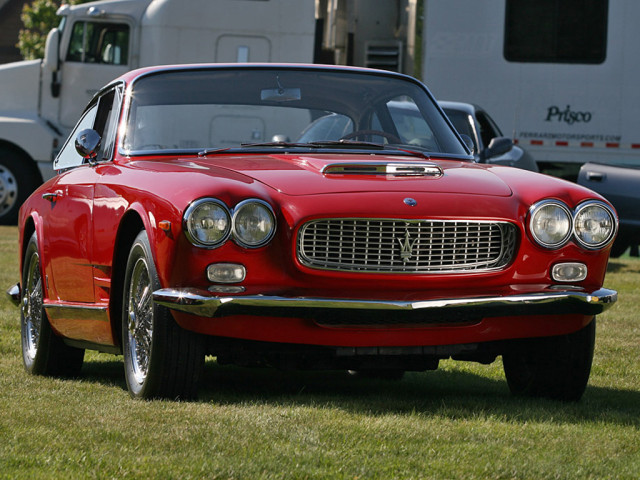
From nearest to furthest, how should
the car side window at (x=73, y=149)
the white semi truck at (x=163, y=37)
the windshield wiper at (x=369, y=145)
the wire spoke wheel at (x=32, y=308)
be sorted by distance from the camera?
1. the windshield wiper at (x=369, y=145)
2. the wire spoke wheel at (x=32, y=308)
3. the car side window at (x=73, y=149)
4. the white semi truck at (x=163, y=37)

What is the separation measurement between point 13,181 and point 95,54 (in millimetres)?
2512

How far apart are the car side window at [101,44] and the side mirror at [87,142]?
41.1 ft

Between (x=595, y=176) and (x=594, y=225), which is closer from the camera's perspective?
(x=594, y=225)

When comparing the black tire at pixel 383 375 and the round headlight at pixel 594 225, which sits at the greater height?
the round headlight at pixel 594 225

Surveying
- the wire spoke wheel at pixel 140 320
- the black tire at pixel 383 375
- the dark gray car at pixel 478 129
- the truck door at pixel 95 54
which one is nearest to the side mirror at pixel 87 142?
the wire spoke wheel at pixel 140 320

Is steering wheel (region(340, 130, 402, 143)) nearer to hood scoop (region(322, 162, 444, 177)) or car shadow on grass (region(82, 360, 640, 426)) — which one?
hood scoop (region(322, 162, 444, 177))

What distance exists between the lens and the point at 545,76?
1750cm

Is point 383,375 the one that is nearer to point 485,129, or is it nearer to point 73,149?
point 73,149

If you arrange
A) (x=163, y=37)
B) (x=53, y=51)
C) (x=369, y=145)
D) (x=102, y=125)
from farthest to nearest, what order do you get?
(x=53, y=51)
(x=163, y=37)
(x=102, y=125)
(x=369, y=145)

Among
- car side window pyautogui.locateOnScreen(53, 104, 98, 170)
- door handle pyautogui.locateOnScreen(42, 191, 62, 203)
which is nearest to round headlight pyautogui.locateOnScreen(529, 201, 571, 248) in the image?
door handle pyautogui.locateOnScreen(42, 191, 62, 203)

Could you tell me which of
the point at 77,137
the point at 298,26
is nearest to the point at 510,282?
the point at 77,137

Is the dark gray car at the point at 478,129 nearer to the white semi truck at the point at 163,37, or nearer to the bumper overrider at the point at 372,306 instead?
the white semi truck at the point at 163,37

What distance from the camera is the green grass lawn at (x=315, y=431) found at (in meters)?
4.21

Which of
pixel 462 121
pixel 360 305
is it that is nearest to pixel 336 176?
pixel 360 305
